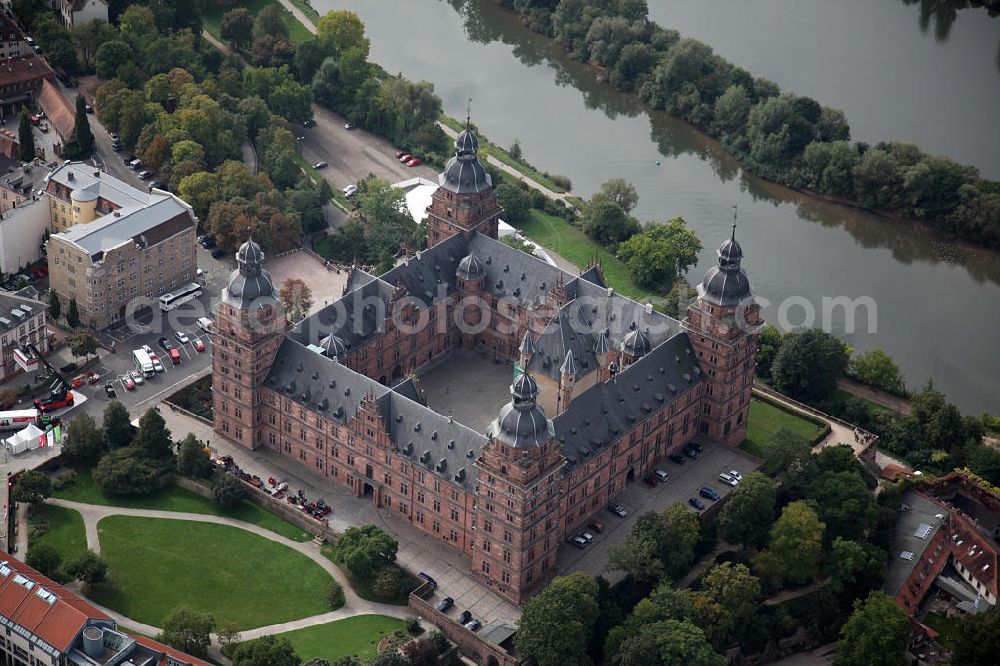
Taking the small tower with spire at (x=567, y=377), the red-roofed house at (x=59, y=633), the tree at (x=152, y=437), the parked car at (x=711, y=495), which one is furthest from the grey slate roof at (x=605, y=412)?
the red-roofed house at (x=59, y=633)

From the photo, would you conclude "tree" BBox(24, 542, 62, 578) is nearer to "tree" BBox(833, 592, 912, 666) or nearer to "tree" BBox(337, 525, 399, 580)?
"tree" BBox(337, 525, 399, 580)

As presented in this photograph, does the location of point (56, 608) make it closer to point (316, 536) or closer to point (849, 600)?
point (316, 536)

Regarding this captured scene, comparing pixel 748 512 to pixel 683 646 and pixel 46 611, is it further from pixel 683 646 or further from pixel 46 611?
pixel 46 611

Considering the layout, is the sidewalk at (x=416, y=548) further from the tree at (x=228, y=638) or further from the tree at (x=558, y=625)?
the tree at (x=228, y=638)

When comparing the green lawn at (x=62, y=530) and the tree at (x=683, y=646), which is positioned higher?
the tree at (x=683, y=646)

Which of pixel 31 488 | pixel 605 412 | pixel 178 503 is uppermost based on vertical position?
pixel 605 412

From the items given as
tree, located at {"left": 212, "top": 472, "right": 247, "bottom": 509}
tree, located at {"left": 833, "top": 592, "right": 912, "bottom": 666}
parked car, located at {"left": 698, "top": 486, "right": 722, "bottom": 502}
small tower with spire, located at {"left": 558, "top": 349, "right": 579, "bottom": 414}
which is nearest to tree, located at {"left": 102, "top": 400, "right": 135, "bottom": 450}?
tree, located at {"left": 212, "top": 472, "right": 247, "bottom": 509}

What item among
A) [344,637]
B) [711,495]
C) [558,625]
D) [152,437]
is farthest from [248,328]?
[711,495]
